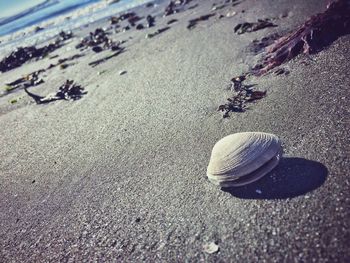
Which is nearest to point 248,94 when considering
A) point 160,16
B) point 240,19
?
point 240,19

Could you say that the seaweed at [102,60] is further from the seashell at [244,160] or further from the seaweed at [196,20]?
the seashell at [244,160]

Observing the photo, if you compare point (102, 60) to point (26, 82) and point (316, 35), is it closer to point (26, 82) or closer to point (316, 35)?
point (26, 82)

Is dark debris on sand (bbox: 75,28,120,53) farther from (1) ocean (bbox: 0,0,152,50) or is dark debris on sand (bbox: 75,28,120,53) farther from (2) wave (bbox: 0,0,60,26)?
(2) wave (bbox: 0,0,60,26)

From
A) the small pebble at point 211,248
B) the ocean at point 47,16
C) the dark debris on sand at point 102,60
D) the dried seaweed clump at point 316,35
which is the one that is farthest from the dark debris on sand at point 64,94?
the ocean at point 47,16

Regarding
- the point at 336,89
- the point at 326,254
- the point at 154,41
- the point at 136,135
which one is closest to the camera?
the point at 326,254

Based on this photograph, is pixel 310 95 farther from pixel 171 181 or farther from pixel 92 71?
pixel 92 71
